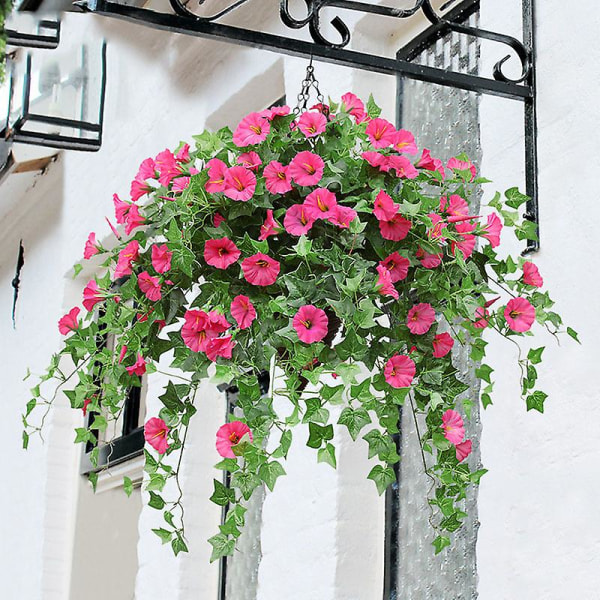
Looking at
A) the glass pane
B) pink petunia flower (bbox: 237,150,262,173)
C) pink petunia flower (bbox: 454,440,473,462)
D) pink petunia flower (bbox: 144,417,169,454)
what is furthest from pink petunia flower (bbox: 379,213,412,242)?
the glass pane

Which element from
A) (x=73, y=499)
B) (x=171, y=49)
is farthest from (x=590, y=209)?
(x=73, y=499)

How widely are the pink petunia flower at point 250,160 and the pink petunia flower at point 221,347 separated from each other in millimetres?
278

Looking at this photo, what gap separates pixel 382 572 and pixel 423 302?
115cm

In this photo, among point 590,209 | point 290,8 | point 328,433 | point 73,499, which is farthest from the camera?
point 73,499

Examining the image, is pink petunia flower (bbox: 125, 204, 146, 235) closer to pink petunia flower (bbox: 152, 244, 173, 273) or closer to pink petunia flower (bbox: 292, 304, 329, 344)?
pink petunia flower (bbox: 152, 244, 173, 273)

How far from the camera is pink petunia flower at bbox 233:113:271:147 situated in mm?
1933

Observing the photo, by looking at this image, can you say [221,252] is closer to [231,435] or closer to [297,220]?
[297,220]

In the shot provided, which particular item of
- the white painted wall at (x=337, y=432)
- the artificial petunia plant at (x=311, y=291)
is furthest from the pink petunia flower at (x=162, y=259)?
the white painted wall at (x=337, y=432)

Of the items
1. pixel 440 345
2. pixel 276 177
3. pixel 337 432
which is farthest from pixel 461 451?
pixel 337 432

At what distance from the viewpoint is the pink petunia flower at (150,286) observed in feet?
6.33

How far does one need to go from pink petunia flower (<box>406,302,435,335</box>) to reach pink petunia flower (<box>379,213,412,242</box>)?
11 cm

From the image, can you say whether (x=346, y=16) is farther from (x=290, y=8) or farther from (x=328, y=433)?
(x=328, y=433)

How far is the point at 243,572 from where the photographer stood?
353 cm

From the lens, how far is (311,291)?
5.79 ft
